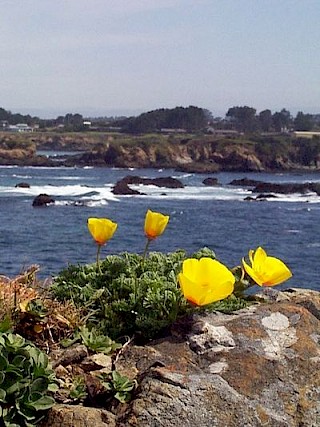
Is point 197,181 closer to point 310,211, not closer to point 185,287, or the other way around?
point 310,211

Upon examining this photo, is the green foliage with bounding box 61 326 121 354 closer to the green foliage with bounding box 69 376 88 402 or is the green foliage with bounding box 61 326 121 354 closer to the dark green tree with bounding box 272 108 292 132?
the green foliage with bounding box 69 376 88 402

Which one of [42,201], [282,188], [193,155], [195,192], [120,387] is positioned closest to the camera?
[120,387]

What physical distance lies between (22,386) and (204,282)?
93cm

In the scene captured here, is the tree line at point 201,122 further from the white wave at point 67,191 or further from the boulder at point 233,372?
the boulder at point 233,372

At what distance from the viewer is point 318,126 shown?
196500mm

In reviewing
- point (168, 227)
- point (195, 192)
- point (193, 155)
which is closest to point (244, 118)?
point (193, 155)

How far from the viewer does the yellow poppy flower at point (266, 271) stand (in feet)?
12.0

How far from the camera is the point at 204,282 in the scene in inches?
132

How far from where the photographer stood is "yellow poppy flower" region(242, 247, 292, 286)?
12.0 ft

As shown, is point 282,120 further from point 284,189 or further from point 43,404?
point 43,404

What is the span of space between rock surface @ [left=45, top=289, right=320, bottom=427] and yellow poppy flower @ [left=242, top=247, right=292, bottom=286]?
13 cm

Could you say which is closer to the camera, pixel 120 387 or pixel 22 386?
pixel 22 386

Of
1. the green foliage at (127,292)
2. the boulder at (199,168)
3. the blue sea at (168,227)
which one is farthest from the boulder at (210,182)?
the green foliage at (127,292)

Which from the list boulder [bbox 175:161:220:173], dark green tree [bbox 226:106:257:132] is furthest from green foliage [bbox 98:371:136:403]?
dark green tree [bbox 226:106:257:132]
